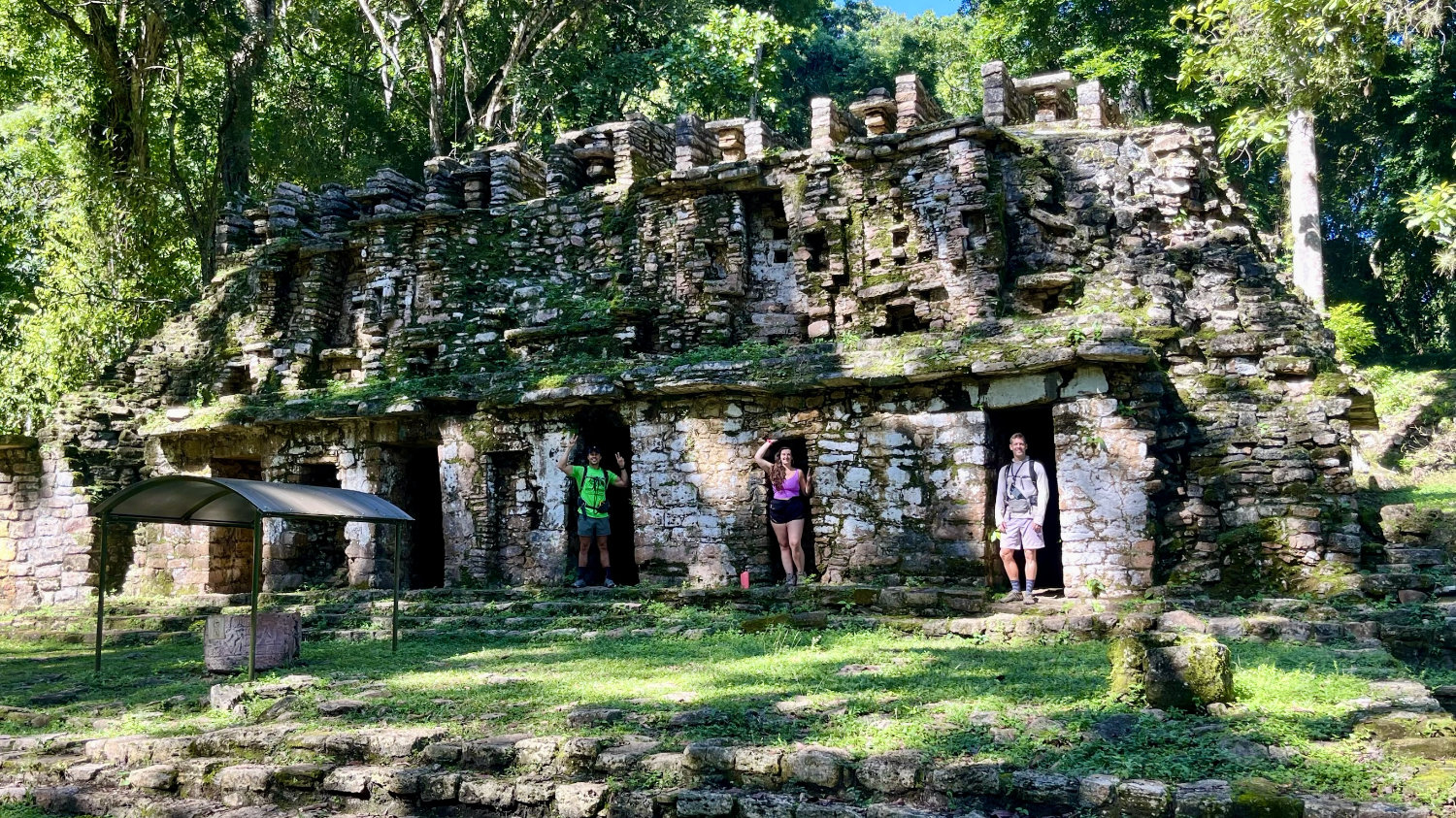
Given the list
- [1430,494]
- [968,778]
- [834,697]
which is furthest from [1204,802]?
[1430,494]

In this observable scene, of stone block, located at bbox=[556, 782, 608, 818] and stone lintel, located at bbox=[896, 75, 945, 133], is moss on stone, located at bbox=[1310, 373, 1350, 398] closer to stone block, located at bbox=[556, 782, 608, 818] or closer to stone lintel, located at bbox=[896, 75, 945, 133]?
stone lintel, located at bbox=[896, 75, 945, 133]

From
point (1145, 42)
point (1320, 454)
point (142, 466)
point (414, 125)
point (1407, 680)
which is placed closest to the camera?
point (1407, 680)

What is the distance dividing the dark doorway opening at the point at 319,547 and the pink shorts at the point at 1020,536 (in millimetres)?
9024

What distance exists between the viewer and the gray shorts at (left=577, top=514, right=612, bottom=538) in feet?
42.6

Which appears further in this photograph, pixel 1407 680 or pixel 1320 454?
pixel 1320 454

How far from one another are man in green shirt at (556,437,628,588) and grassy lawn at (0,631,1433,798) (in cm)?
267

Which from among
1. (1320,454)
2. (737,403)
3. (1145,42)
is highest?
(1145,42)

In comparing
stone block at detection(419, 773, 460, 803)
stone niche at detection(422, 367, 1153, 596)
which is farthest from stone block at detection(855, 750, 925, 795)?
stone niche at detection(422, 367, 1153, 596)

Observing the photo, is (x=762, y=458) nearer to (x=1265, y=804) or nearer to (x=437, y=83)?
(x=1265, y=804)

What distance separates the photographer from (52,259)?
21641 millimetres

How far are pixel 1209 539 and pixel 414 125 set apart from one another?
20.2m

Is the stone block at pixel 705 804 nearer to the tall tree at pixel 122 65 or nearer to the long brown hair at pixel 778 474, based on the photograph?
the long brown hair at pixel 778 474

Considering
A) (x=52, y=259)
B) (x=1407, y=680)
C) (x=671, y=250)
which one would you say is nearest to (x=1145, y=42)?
(x=671, y=250)

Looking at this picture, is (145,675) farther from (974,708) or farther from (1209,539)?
(1209,539)
